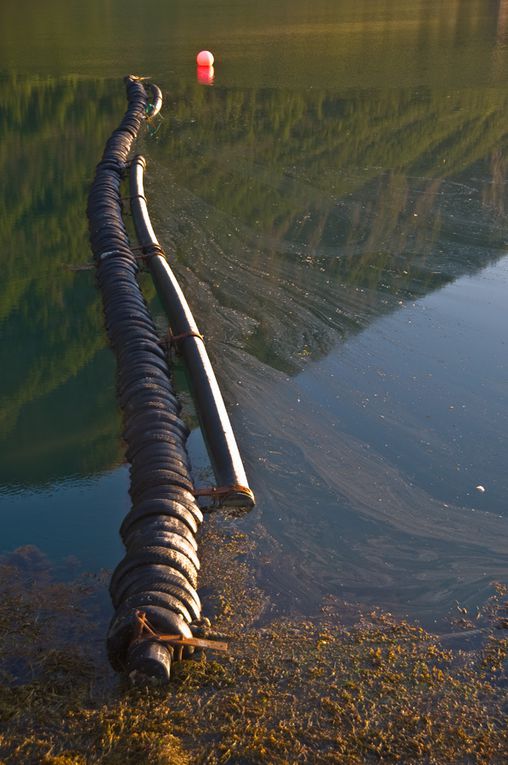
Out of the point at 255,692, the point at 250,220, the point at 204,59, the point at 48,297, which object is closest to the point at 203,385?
the point at 255,692

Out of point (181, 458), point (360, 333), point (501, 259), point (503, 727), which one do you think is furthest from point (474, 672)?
point (501, 259)

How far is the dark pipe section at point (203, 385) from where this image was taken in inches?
336

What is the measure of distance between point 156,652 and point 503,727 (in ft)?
7.92

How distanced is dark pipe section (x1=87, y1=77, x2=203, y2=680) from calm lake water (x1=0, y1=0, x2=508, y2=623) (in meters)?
0.55

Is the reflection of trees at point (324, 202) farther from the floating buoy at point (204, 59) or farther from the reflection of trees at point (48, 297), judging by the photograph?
the floating buoy at point (204, 59)

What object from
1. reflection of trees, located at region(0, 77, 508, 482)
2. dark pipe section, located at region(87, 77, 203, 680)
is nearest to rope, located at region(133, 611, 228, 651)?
dark pipe section, located at region(87, 77, 203, 680)

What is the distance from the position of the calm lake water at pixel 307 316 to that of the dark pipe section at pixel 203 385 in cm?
37

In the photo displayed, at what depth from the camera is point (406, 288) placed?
45.3 feet

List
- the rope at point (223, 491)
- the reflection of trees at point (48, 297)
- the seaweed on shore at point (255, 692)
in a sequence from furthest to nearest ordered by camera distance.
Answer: the reflection of trees at point (48, 297) < the rope at point (223, 491) < the seaweed on shore at point (255, 692)

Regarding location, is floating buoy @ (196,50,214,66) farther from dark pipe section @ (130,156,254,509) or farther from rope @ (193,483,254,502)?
rope @ (193,483,254,502)

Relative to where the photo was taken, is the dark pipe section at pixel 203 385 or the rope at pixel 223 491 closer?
the rope at pixel 223 491

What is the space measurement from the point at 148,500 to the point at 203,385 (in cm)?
255

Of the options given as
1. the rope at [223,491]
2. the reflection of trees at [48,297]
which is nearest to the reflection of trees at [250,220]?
the reflection of trees at [48,297]

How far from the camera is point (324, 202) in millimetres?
17438
